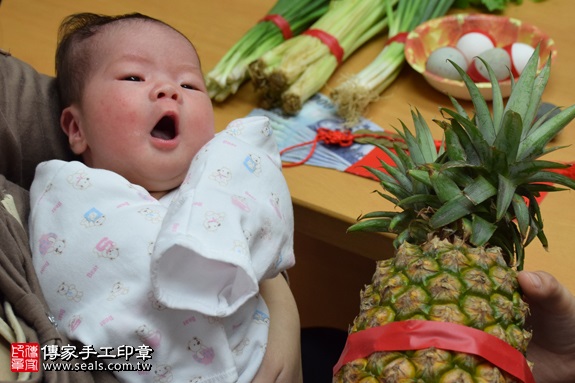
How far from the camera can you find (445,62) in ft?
7.05

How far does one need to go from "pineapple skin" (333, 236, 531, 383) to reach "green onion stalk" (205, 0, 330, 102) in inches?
44.2

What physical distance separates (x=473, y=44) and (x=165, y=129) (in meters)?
1.07

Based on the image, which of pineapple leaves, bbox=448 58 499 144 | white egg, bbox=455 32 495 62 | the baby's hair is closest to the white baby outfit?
the baby's hair

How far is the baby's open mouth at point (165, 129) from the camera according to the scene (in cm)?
150

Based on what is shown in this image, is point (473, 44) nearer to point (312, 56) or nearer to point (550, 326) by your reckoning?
point (312, 56)

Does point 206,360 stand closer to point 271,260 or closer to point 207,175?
point 271,260

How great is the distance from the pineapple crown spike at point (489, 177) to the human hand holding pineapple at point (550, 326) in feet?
0.15

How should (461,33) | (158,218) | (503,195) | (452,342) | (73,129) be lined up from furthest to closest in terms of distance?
(461,33)
(73,129)
(158,218)
(503,195)
(452,342)

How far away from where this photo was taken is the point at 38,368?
1.11m

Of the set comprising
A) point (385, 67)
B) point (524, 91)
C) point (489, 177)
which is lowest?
point (385, 67)

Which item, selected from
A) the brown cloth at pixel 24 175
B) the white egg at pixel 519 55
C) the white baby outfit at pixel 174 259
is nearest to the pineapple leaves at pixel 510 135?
the white baby outfit at pixel 174 259

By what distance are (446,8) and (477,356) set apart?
1.61m

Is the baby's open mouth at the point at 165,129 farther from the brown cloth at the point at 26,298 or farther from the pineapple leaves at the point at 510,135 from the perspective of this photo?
the pineapple leaves at the point at 510,135

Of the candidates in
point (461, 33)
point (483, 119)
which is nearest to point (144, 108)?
point (483, 119)
